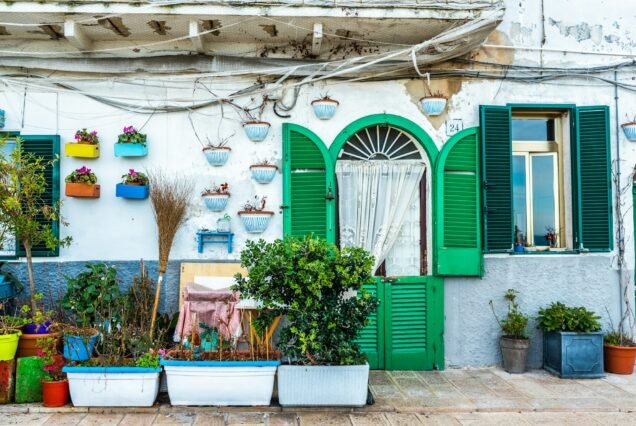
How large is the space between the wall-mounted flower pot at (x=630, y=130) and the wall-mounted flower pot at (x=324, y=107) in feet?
11.7

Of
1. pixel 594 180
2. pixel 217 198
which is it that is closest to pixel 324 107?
pixel 217 198

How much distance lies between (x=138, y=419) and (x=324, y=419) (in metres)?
1.67

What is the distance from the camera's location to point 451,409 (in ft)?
17.9

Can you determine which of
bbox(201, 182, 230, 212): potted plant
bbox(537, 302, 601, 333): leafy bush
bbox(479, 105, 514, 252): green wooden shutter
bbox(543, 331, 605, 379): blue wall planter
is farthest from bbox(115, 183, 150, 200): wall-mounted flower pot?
bbox(543, 331, 605, 379): blue wall planter

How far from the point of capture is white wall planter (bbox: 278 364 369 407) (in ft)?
17.4

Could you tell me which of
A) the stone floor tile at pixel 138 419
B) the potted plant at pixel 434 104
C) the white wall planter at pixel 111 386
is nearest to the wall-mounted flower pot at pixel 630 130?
the potted plant at pixel 434 104

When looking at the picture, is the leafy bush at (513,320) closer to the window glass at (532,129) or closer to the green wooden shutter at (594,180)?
the green wooden shutter at (594,180)

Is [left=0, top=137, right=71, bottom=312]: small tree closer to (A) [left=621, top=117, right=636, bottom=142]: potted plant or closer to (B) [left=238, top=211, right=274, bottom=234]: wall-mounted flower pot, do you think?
(B) [left=238, top=211, right=274, bottom=234]: wall-mounted flower pot

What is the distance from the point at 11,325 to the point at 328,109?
4.05m

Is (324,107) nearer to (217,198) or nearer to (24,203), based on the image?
(217,198)

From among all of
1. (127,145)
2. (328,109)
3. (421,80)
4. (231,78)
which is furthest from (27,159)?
(421,80)

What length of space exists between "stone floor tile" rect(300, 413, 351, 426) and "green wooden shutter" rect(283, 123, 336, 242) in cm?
212

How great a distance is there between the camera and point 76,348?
554cm

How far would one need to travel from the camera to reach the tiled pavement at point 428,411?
16.8ft
